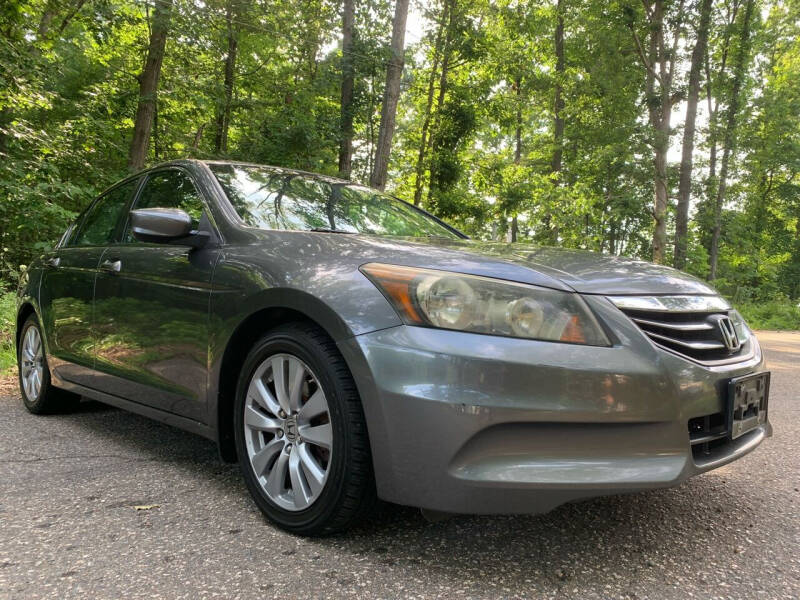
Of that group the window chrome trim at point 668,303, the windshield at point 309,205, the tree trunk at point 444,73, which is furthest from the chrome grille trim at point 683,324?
the tree trunk at point 444,73

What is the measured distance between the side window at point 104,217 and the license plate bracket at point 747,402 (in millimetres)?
3234

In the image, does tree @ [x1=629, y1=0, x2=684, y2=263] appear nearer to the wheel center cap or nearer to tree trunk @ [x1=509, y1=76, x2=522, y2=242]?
tree trunk @ [x1=509, y1=76, x2=522, y2=242]

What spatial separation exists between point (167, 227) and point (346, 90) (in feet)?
47.0

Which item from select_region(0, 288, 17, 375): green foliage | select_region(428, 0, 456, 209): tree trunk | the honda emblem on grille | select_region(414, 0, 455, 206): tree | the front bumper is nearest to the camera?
the front bumper

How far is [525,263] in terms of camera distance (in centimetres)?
220

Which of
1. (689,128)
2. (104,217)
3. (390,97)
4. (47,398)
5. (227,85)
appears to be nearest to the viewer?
(104,217)

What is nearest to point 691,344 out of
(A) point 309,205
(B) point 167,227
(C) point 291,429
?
(C) point 291,429

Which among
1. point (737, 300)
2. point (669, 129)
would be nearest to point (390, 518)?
point (669, 129)

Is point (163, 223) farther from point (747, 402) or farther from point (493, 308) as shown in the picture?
point (747, 402)

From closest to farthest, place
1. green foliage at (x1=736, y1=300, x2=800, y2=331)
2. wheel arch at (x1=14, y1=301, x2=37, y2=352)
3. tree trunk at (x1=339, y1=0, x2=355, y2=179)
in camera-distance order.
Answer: wheel arch at (x1=14, y1=301, x2=37, y2=352) → tree trunk at (x1=339, y1=0, x2=355, y2=179) → green foliage at (x1=736, y1=300, x2=800, y2=331)

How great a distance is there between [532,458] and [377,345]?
58 cm

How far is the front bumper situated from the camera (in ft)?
6.03

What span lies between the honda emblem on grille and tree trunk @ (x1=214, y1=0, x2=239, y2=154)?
47.9 feet

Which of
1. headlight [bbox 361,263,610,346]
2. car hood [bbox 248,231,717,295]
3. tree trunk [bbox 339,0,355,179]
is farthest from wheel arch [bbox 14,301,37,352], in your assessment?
tree trunk [bbox 339,0,355,179]
